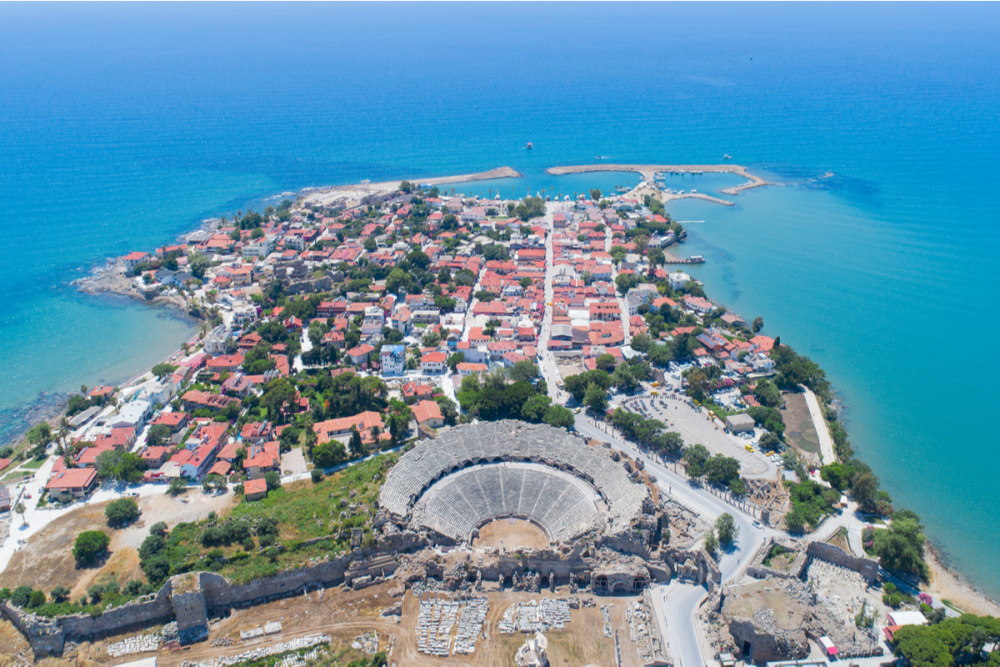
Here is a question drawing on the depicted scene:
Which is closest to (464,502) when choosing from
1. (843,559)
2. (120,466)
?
(843,559)

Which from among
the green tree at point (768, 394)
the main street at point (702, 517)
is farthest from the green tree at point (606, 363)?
Answer: the green tree at point (768, 394)

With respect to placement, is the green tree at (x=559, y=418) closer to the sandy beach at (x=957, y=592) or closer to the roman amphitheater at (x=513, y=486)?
the roman amphitheater at (x=513, y=486)

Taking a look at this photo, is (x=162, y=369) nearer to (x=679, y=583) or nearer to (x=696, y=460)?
(x=696, y=460)

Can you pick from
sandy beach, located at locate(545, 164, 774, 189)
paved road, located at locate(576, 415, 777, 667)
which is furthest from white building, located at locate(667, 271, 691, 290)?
sandy beach, located at locate(545, 164, 774, 189)

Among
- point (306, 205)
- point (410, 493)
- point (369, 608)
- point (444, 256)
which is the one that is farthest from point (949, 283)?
point (306, 205)

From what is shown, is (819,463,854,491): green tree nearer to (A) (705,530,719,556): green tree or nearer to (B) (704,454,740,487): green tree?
(B) (704,454,740,487): green tree

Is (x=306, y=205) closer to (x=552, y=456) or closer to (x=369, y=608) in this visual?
(x=552, y=456)
